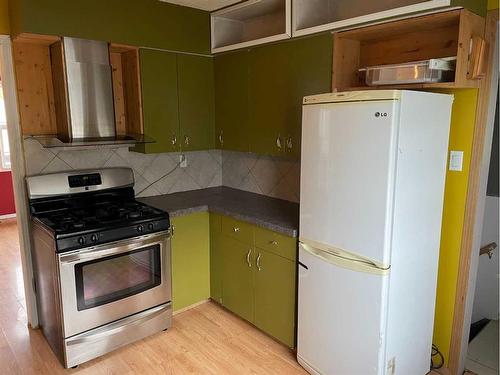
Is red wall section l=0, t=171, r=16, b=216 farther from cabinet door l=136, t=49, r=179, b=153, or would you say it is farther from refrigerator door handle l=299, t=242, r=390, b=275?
refrigerator door handle l=299, t=242, r=390, b=275

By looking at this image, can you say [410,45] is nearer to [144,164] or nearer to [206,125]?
[206,125]

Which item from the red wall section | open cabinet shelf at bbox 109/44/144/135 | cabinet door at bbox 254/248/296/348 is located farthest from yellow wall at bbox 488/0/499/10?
the red wall section

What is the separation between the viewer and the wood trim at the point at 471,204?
2008 mm

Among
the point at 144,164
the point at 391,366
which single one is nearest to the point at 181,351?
the point at 391,366

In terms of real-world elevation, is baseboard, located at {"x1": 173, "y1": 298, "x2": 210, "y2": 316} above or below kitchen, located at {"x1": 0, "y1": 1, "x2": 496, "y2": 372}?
below

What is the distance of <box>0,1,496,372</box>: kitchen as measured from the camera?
7.75ft

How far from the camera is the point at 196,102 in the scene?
315 cm

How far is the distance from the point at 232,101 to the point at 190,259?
4.32ft

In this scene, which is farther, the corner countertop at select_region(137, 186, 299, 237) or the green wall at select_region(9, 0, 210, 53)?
the corner countertop at select_region(137, 186, 299, 237)

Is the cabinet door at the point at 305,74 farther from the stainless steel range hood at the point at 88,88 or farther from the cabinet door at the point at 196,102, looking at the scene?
the stainless steel range hood at the point at 88,88

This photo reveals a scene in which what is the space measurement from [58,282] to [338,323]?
1.66 m

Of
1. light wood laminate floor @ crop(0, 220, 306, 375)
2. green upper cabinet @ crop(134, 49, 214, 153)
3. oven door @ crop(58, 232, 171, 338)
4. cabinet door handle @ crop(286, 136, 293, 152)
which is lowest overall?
light wood laminate floor @ crop(0, 220, 306, 375)

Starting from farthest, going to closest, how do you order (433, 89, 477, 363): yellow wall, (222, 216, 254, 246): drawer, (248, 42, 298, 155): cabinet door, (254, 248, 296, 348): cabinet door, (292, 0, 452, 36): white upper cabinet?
(222, 216, 254, 246): drawer < (248, 42, 298, 155): cabinet door < (254, 248, 296, 348): cabinet door < (292, 0, 452, 36): white upper cabinet < (433, 89, 477, 363): yellow wall

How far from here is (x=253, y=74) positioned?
2832 mm
